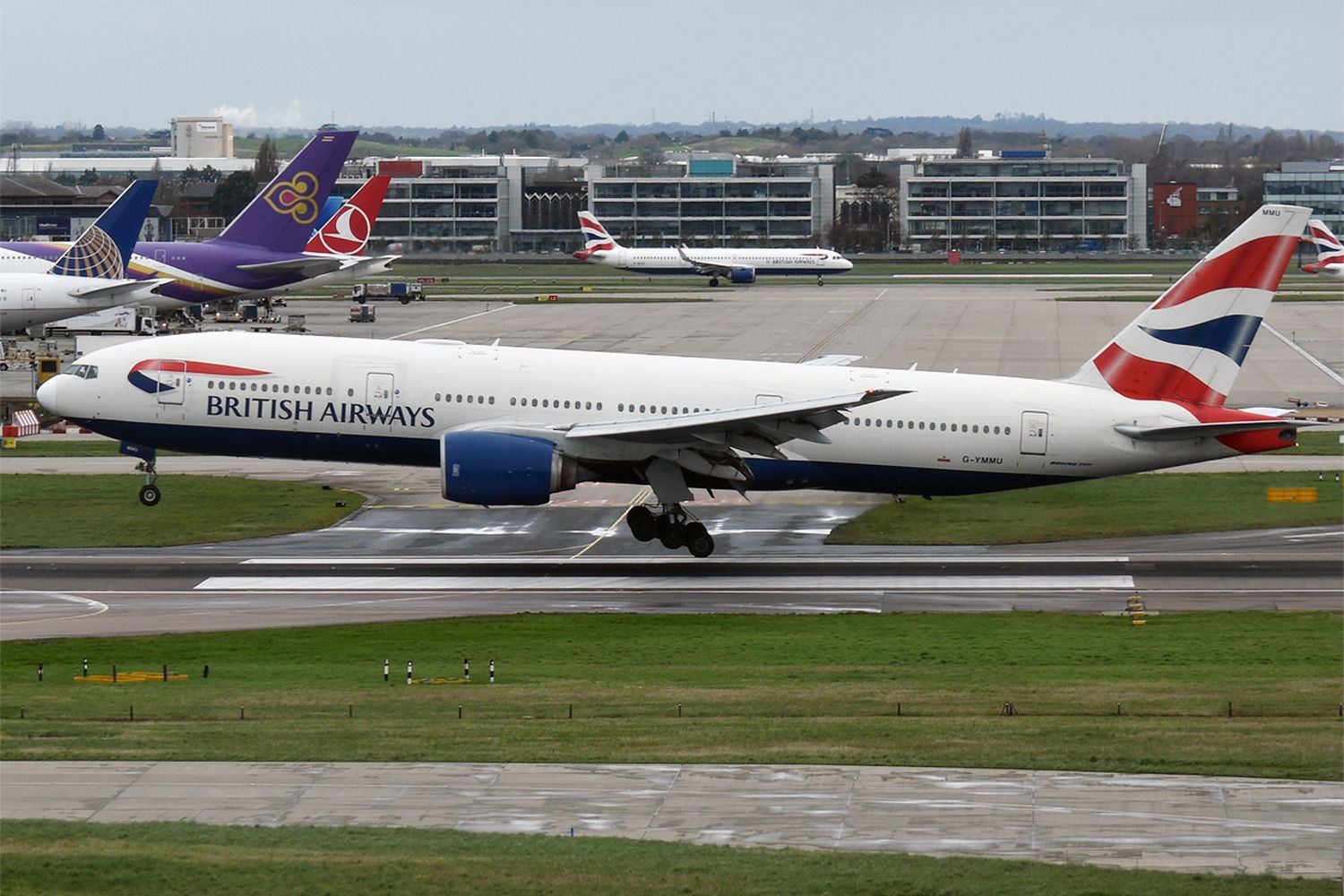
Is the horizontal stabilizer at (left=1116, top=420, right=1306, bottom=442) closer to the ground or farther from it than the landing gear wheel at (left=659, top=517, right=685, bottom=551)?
farther from it

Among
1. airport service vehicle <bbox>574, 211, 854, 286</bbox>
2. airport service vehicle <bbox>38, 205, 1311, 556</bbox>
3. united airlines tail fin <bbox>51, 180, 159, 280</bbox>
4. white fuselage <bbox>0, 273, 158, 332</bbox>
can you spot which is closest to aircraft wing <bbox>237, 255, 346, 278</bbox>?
white fuselage <bbox>0, 273, 158, 332</bbox>

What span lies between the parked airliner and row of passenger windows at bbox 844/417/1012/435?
49.9 m

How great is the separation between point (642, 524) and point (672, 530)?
0.78 metres

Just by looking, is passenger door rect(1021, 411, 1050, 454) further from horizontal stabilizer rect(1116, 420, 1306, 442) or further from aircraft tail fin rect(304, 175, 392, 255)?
aircraft tail fin rect(304, 175, 392, 255)

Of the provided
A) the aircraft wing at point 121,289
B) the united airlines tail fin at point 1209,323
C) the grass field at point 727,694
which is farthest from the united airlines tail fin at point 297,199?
the grass field at point 727,694

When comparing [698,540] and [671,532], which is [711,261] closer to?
[671,532]

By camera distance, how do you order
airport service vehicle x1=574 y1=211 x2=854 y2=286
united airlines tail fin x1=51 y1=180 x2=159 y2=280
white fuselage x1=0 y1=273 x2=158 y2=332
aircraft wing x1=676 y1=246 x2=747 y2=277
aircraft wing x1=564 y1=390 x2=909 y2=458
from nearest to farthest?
→ aircraft wing x1=564 y1=390 x2=909 y2=458 < white fuselage x1=0 y1=273 x2=158 y2=332 < united airlines tail fin x1=51 y1=180 x2=159 y2=280 < aircraft wing x1=676 y1=246 x2=747 y2=277 < airport service vehicle x1=574 y1=211 x2=854 y2=286

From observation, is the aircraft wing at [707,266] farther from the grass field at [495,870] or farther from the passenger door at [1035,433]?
the grass field at [495,870]

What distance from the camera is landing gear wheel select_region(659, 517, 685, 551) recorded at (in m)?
43.0

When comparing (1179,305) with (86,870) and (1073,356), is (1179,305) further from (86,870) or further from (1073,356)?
(1073,356)

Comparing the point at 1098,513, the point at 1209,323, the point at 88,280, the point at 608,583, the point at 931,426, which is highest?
the point at 1209,323

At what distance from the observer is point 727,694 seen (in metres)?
28.5

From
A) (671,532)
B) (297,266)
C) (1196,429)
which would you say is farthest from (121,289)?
(1196,429)

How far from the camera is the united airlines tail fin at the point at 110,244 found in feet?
270
